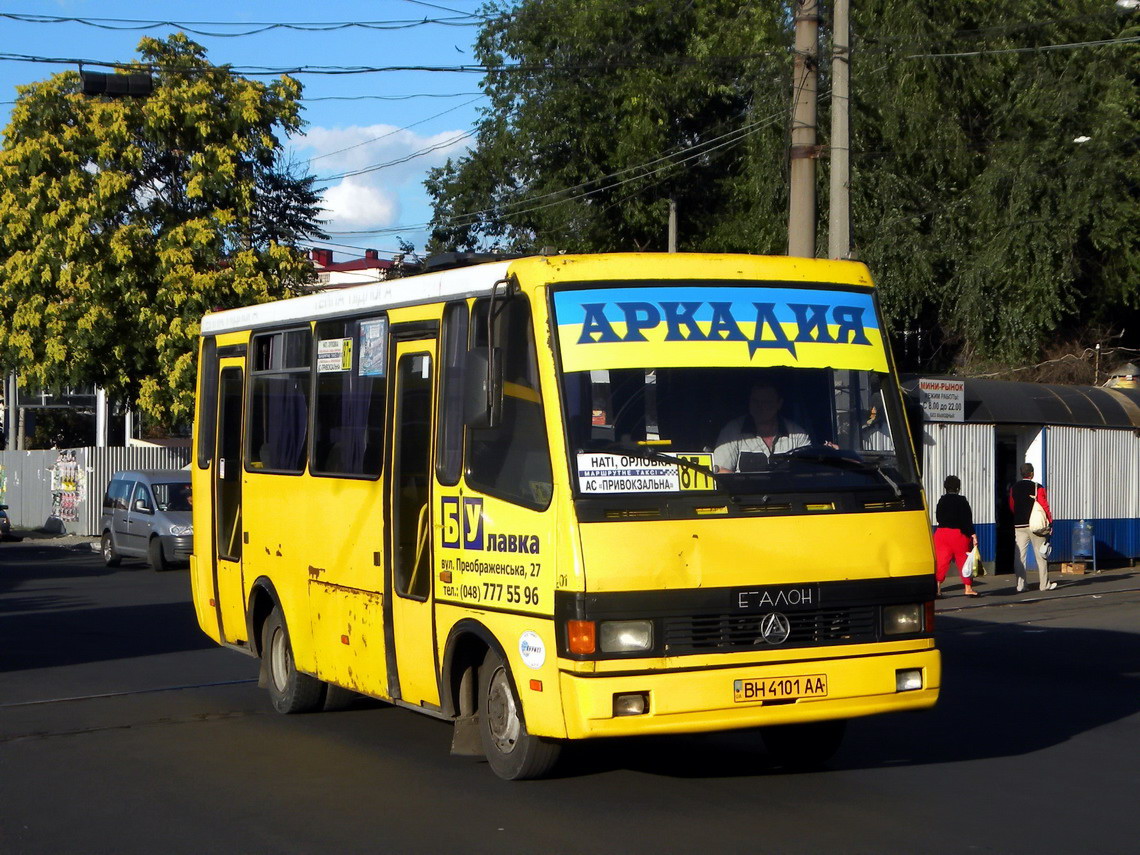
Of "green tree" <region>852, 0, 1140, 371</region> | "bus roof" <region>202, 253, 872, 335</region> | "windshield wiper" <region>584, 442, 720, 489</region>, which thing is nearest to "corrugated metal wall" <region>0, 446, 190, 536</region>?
"green tree" <region>852, 0, 1140, 371</region>

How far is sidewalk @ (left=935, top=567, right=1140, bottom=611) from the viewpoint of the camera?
2033 cm

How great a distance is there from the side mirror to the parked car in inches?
780

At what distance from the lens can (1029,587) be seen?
22625mm

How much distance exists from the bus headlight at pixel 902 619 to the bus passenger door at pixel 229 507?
5.66 meters

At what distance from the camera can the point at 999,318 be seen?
3005cm

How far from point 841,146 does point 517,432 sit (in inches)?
431

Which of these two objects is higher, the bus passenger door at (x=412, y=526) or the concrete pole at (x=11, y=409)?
the concrete pole at (x=11, y=409)

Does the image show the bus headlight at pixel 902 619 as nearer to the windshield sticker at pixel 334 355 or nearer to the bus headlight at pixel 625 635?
the bus headlight at pixel 625 635

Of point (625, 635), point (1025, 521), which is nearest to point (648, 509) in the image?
point (625, 635)

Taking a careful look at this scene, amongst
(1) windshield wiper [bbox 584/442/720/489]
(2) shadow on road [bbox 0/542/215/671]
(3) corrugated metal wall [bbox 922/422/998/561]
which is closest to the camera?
(1) windshield wiper [bbox 584/442/720/489]

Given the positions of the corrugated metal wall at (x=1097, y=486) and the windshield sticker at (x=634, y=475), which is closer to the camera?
the windshield sticker at (x=634, y=475)

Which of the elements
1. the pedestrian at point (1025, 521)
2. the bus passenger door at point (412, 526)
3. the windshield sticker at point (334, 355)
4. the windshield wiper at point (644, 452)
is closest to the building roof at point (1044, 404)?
the pedestrian at point (1025, 521)

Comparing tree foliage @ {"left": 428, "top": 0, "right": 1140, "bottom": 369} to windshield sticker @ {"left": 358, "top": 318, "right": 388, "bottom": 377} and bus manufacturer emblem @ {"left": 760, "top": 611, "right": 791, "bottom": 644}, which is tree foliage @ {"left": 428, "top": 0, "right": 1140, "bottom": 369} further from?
bus manufacturer emblem @ {"left": 760, "top": 611, "right": 791, "bottom": 644}

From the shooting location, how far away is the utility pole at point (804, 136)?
54.3 feet
